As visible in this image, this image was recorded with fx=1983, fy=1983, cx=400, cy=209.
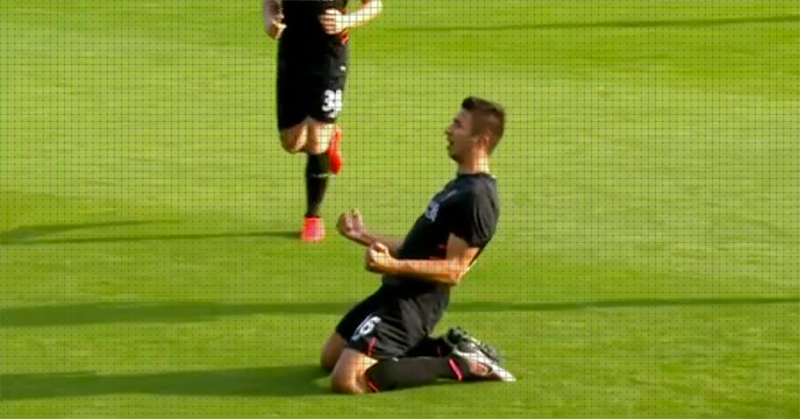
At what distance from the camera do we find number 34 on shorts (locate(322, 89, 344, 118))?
1373cm

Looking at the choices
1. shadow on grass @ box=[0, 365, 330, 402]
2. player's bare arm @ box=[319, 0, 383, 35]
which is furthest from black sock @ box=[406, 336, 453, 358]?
player's bare arm @ box=[319, 0, 383, 35]

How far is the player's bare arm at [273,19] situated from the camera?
13531 millimetres

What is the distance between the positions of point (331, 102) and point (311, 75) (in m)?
0.24

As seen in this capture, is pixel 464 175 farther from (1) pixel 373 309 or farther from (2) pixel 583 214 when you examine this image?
(2) pixel 583 214

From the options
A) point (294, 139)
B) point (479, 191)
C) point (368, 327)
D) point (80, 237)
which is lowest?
point (80, 237)

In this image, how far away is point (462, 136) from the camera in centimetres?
1018

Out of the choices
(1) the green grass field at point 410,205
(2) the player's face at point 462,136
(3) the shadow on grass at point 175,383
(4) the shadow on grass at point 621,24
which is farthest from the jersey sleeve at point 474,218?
(4) the shadow on grass at point 621,24

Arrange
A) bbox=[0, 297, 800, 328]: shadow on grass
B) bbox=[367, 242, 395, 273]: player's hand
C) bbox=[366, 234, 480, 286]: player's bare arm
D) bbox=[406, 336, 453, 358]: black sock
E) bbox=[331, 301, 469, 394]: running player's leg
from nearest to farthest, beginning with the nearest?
1. bbox=[367, 242, 395, 273]: player's hand
2. bbox=[366, 234, 480, 286]: player's bare arm
3. bbox=[331, 301, 469, 394]: running player's leg
4. bbox=[406, 336, 453, 358]: black sock
5. bbox=[0, 297, 800, 328]: shadow on grass

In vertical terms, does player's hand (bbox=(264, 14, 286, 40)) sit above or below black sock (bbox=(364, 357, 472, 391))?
above

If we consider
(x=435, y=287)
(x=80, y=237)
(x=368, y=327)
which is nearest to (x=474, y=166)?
(x=435, y=287)

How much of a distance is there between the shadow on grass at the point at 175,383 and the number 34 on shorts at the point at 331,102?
11.0 feet

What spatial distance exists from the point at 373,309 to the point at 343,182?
5.61 m

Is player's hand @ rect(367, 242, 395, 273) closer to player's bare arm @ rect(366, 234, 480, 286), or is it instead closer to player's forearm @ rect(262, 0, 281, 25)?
player's bare arm @ rect(366, 234, 480, 286)

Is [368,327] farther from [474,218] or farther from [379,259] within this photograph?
[474,218]
